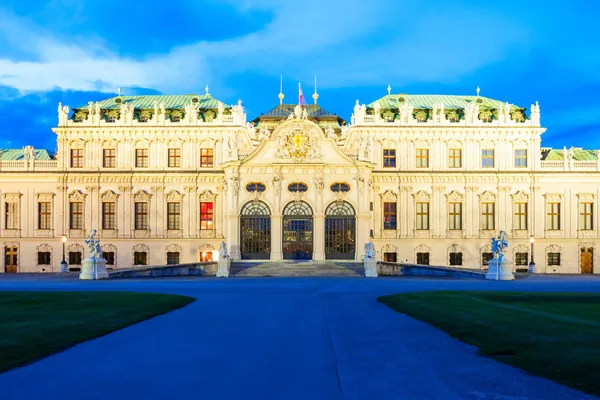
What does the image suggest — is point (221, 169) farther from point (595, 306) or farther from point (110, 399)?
point (110, 399)

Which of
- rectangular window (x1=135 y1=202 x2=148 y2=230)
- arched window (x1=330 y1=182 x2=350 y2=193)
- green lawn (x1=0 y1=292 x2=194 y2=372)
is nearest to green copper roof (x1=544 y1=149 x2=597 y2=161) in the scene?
arched window (x1=330 y1=182 x2=350 y2=193)

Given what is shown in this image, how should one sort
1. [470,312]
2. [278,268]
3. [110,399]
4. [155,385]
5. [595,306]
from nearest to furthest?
1. [110,399]
2. [155,385]
3. [470,312]
4. [595,306]
5. [278,268]

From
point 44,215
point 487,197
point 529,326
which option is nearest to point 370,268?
point 487,197

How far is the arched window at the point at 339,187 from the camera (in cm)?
5988

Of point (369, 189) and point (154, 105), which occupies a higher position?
point (154, 105)

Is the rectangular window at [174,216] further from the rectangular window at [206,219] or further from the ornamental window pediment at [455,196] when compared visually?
the ornamental window pediment at [455,196]

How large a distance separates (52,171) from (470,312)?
54.7m

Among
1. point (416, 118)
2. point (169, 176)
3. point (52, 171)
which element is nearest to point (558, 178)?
point (416, 118)

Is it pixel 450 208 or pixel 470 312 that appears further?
pixel 450 208

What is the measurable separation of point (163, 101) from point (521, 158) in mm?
38428

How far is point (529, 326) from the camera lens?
16469mm

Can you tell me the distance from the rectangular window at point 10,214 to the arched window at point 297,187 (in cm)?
2869

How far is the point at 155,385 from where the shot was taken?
34.2 ft

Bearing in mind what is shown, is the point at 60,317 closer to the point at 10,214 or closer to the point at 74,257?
the point at 74,257
